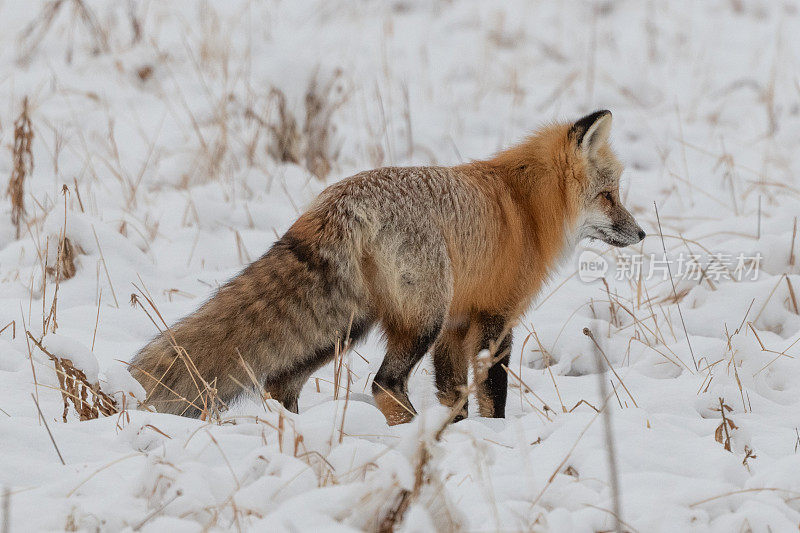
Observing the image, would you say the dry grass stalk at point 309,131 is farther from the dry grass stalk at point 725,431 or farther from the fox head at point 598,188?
the dry grass stalk at point 725,431

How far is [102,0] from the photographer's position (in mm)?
11453

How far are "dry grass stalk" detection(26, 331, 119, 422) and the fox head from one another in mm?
2553

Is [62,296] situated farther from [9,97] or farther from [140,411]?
[9,97]

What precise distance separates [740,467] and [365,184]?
1.91 meters

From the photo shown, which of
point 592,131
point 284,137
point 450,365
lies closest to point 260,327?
point 450,365

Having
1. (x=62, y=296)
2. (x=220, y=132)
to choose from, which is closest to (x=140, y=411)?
(x=62, y=296)

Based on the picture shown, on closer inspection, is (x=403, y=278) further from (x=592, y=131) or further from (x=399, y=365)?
(x=592, y=131)

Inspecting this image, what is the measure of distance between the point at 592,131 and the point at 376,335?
154 cm

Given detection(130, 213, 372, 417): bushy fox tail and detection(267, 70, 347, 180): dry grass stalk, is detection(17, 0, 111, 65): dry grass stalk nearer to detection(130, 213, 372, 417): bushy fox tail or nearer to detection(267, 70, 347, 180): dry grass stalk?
detection(267, 70, 347, 180): dry grass stalk

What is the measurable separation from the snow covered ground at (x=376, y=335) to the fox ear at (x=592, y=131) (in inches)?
36.9

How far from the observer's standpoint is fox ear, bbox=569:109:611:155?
168 inches

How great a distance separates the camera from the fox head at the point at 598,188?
14.3 ft

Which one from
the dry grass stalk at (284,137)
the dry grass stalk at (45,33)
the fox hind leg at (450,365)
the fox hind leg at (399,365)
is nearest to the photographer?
the fox hind leg at (399,365)

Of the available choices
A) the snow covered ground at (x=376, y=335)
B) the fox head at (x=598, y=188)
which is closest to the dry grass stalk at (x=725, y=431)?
the snow covered ground at (x=376, y=335)
